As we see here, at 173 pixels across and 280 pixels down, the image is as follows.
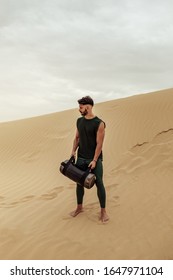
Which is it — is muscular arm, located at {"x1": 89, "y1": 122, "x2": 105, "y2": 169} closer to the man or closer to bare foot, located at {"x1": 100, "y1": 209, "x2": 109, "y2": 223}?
the man

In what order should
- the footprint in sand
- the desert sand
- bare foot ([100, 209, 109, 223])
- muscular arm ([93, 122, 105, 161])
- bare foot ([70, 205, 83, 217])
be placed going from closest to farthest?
the desert sand
muscular arm ([93, 122, 105, 161])
bare foot ([100, 209, 109, 223])
bare foot ([70, 205, 83, 217])
the footprint in sand

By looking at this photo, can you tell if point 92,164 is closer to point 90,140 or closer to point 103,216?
point 90,140

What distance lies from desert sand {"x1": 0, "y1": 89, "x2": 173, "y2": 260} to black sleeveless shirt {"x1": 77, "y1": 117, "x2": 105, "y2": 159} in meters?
1.01

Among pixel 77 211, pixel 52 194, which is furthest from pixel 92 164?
pixel 52 194

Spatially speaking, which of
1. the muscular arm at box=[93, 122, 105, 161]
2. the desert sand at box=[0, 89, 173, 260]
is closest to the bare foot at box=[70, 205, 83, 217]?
the desert sand at box=[0, 89, 173, 260]

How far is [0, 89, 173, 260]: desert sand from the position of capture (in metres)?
4.22

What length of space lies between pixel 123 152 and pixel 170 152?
162 cm

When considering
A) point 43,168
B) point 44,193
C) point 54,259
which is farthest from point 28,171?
point 54,259

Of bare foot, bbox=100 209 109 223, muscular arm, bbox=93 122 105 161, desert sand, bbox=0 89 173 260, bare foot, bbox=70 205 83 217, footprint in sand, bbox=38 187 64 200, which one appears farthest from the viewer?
footprint in sand, bbox=38 187 64 200

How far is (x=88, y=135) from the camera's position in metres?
4.69

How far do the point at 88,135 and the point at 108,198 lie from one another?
5.71 feet

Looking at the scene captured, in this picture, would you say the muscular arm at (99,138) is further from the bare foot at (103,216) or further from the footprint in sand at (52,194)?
the footprint in sand at (52,194)

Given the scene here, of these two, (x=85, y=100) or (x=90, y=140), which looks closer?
(x=85, y=100)

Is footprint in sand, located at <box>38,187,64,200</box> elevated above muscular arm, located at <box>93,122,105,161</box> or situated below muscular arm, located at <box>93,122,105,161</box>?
below
